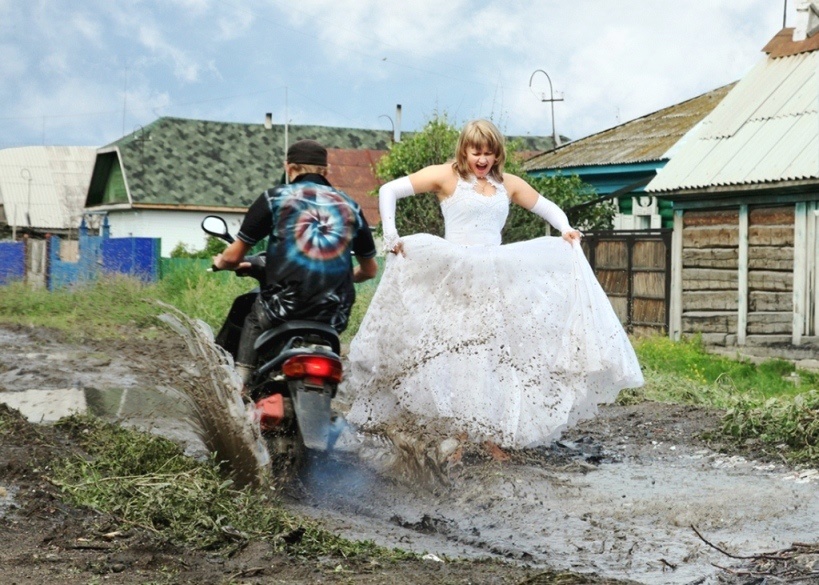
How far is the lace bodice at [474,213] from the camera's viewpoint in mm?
8312

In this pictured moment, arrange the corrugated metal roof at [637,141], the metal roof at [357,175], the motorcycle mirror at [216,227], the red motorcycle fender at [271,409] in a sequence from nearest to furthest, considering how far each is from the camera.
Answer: the red motorcycle fender at [271,409], the motorcycle mirror at [216,227], the corrugated metal roof at [637,141], the metal roof at [357,175]

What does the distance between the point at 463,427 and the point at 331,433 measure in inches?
49.6

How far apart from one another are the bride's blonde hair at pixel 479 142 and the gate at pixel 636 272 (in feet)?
43.6

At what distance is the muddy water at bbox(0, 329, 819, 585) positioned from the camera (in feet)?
18.4

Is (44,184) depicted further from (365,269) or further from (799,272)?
(365,269)

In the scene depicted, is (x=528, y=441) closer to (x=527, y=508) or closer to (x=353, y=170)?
(x=527, y=508)

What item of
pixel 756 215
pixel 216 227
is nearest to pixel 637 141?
pixel 756 215

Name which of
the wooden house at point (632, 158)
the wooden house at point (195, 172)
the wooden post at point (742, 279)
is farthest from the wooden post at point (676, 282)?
the wooden house at point (195, 172)

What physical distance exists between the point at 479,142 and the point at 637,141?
67.1ft

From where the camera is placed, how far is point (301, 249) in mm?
7031

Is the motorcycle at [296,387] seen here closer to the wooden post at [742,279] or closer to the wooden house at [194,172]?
the wooden post at [742,279]

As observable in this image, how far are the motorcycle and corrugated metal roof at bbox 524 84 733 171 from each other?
1949 cm

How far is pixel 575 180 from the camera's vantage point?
1048 inches

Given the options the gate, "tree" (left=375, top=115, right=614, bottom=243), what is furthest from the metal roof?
the gate
